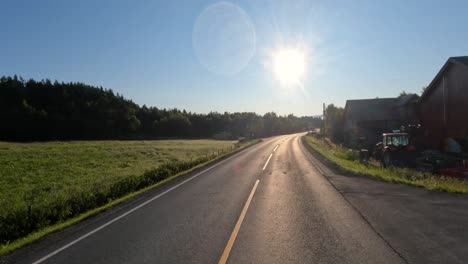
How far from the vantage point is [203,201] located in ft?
40.5

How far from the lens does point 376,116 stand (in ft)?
187

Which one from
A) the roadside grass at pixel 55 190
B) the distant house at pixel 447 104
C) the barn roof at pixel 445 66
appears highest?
the barn roof at pixel 445 66

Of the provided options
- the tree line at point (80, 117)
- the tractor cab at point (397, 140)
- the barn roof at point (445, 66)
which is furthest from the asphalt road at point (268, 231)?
the tree line at point (80, 117)

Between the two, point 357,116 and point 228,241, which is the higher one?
point 357,116

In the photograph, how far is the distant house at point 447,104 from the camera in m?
27.5

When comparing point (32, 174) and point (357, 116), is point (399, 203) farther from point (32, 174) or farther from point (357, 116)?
point (357, 116)

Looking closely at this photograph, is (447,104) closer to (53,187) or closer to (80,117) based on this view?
(53,187)

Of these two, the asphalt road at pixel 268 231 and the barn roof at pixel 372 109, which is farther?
the barn roof at pixel 372 109

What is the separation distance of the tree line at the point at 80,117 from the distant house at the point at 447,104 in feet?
240

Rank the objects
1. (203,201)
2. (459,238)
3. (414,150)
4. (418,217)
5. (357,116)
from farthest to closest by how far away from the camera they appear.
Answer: (357,116), (414,150), (203,201), (418,217), (459,238)

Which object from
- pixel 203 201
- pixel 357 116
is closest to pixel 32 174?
pixel 203 201

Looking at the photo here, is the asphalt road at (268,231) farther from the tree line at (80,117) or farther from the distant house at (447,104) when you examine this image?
the tree line at (80,117)

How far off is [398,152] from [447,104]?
9564 mm

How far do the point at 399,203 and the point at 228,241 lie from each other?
578cm
